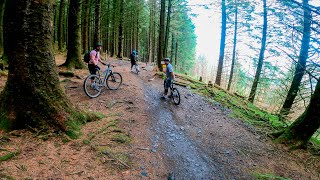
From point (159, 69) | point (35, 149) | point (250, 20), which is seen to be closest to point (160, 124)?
point (35, 149)

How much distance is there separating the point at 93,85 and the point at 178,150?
460 cm

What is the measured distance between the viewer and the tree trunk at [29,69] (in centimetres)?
448

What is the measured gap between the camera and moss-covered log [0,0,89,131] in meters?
4.48

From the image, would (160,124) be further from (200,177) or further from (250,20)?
(250,20)

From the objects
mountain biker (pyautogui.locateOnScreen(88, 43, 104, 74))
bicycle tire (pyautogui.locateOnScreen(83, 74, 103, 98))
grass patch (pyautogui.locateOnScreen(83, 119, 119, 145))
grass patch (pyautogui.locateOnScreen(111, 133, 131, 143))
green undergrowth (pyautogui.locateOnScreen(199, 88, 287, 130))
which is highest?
mountain biker (pyautogui.locateOnScreen(88, 43, 104, 74))

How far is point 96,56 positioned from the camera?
355 inches

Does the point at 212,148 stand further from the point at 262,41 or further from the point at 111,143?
the point at 262,41

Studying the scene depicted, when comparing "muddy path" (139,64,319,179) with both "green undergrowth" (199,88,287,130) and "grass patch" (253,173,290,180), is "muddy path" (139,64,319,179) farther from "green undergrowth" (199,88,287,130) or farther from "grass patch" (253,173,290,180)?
"green undergrowth" (199,88,287,130)

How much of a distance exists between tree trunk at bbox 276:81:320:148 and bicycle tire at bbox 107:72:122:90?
7238 millimetres

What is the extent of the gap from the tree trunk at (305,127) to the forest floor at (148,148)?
38cm

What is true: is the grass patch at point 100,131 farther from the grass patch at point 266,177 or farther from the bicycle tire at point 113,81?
the grass patch at point 266,177

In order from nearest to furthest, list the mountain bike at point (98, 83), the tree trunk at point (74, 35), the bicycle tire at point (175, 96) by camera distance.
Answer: the mountain bike at point (98, 83)
the bicycle tire at point (175, 96)
the tree trunk at point (74, 35)

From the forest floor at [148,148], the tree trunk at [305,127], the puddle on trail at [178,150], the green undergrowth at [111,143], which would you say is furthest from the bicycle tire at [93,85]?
the tree trunk at [305,127]

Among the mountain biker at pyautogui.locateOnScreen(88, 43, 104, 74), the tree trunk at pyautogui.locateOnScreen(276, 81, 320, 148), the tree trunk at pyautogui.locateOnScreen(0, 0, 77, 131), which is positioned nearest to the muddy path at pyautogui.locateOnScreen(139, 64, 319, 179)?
the tree trunk at pyautogui.locateOnScreen(276, 81, 320, 148)
